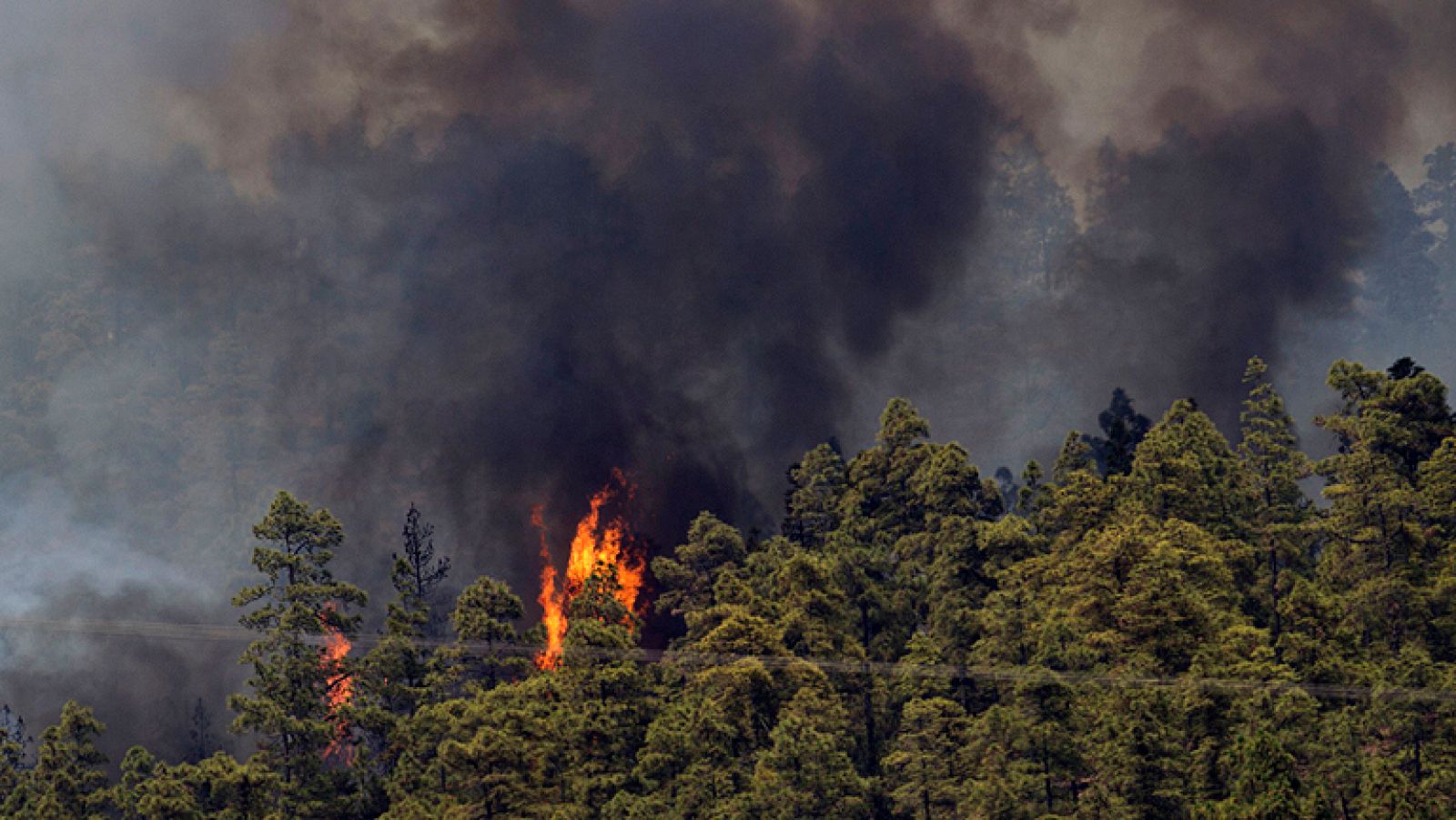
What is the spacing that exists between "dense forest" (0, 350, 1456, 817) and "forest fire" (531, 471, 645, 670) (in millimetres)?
16688

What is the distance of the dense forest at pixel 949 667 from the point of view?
61.0m

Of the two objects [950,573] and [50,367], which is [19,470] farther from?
[950,573]

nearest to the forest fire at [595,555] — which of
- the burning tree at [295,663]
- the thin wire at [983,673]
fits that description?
the thin wire at [983,673]

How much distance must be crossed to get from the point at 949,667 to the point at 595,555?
41623mm

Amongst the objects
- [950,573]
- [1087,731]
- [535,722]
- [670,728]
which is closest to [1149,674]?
[1087,731]

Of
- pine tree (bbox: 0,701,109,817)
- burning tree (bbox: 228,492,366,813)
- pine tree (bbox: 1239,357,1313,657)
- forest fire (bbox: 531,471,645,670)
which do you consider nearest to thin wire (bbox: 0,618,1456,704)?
burning tree (bbox: 228,492,366,813)

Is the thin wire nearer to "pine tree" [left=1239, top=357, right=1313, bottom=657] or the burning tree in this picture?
the burning tree

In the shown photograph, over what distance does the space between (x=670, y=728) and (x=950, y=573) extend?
20.4m

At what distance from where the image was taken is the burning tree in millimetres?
74562

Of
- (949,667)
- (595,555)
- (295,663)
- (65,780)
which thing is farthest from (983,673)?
(65,780)

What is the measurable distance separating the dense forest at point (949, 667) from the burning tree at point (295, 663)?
0.21 m

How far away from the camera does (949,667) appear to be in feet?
237

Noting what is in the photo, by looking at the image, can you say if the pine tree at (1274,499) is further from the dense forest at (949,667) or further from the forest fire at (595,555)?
the forest fire at (595,555)

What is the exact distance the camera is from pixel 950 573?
3189 inches
